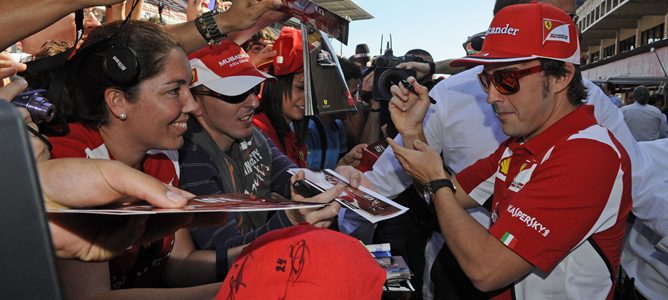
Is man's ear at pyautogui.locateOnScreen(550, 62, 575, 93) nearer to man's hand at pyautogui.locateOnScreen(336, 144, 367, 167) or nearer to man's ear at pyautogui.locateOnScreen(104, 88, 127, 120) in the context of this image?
man's ear at pyautogui.locateOnScreen(104, 88, 127, 120)

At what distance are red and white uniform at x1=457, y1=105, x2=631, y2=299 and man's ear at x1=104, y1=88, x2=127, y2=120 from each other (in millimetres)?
1367

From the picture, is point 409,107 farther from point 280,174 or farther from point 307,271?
point 307,271

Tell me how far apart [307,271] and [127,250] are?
940 millimetres

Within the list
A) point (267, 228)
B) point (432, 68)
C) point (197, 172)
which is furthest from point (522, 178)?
point (432, 68)

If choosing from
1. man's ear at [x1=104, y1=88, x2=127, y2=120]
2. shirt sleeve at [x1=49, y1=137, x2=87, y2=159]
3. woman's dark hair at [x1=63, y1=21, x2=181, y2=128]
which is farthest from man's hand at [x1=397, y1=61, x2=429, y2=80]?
shirt sleeve at [x1=49, y1=137, x2=87, y2=159]

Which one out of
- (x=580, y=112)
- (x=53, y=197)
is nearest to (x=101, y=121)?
(x=53, y=197)

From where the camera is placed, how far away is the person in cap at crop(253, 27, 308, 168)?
3508 millimetres

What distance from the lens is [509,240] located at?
6.23 ft

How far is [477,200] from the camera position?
8.68 ft

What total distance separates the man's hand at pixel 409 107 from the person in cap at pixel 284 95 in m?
1.05

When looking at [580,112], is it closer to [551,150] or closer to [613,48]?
[551,150]

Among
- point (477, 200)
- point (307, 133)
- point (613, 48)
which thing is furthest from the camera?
point (613, 48)

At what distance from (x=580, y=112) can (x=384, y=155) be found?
1.30 meters

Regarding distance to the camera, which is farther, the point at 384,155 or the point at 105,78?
the point at 384,155
